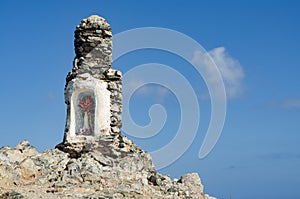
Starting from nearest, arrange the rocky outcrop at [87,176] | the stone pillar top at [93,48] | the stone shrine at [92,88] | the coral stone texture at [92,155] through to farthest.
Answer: the rocky outcrop at [87,176] → the coral stone texture at [92,155] → the stone shrine at [92,88] → the stone pillar top at [93,48]

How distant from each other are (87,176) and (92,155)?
203 centimetres

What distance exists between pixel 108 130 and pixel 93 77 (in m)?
2.54

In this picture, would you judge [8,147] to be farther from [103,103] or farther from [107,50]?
[107,50]

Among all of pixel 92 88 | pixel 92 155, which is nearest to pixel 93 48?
pixel 92 88

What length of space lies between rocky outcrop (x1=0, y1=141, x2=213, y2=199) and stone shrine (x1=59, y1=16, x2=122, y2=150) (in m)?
1.05

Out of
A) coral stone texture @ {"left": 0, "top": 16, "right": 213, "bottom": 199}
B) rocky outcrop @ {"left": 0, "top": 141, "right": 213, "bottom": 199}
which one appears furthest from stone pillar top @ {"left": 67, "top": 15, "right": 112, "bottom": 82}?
rocky outcrop @ {"left": 0, "top": 141, "right": 213, "bottom": 199}

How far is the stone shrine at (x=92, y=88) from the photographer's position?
25453 millimetres

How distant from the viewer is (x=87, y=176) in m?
22.3

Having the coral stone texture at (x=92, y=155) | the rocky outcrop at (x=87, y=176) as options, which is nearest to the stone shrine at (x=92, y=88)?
the coral stone texture at (x=92, y=155)

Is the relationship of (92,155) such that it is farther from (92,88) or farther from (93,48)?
(93,48)

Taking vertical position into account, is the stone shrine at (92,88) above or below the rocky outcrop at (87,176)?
above

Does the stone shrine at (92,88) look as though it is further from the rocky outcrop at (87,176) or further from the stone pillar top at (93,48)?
the rocky outcrop at (87,176)

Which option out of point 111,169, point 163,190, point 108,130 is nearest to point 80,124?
point 108,130

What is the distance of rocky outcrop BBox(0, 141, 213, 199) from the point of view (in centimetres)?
2127
